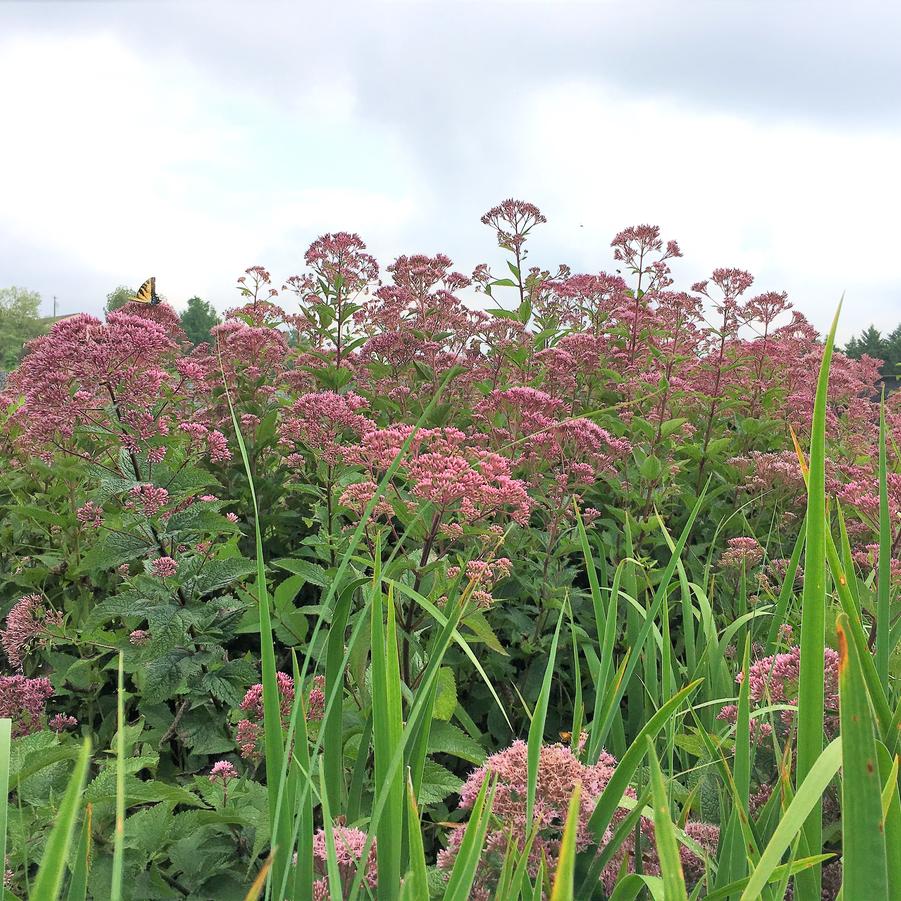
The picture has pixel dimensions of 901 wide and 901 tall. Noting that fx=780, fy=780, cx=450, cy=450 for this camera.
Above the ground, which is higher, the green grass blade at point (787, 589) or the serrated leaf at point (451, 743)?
the green grass blade at point (787, 589)

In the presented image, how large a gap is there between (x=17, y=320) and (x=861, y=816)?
91952 millimetres

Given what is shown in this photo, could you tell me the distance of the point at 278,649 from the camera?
3.33 metres

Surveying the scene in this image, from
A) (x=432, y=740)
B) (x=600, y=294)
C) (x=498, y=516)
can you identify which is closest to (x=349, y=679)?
(x=432, y=740)

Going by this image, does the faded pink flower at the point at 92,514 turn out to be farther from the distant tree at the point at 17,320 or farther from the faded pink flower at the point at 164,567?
the distant tree at the point at 17,320

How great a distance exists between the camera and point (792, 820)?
1.13 m

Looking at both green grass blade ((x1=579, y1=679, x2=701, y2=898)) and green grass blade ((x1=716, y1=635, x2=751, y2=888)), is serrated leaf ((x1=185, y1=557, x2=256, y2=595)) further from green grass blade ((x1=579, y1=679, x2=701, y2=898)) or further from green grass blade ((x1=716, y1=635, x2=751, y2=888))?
green grass blade ((x1=716, y1=635, x2=751, y2=888))

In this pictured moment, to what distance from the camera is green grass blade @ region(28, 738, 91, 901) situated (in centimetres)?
94

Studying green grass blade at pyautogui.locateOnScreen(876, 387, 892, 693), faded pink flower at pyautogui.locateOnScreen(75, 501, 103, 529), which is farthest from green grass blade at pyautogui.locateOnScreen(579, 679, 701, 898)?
faded pink flower at pyautogui.locateOnScreen(75, 501, 103, 529)

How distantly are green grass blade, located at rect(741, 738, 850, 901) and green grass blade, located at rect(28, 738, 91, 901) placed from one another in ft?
2.90

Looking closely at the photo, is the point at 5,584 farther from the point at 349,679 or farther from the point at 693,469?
the point at 693,469

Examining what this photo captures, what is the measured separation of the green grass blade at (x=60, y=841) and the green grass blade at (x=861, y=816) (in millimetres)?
1002

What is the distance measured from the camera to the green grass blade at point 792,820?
1.09 meters

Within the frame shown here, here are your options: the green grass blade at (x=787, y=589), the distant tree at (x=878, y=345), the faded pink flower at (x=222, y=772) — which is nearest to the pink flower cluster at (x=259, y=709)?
the faded pink flower at (x=222, y=772)

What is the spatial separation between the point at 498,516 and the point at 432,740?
5.53ft
